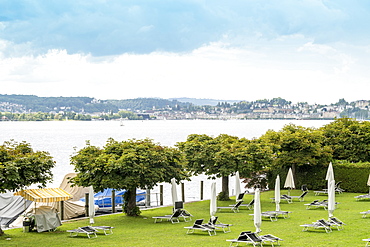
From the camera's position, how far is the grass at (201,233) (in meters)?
18.7

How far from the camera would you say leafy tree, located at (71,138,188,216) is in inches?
972

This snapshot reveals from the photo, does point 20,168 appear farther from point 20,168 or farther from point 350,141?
point 350,141

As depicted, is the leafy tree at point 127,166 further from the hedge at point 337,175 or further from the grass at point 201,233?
the hedge at point 337,175

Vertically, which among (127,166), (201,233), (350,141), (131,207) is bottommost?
(131,207)

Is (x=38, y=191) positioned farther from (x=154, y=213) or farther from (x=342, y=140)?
(x=342, y=140)

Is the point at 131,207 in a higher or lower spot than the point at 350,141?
lower

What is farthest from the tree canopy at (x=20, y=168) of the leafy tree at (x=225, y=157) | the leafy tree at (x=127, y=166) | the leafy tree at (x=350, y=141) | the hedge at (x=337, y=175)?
the leafy tree at (x=350, y=141)

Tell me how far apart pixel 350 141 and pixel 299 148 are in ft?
14.9

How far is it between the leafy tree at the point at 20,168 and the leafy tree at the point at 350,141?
80.5 feet

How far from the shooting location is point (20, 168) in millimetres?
19734

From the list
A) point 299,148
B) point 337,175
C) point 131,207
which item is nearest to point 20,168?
point 131,207

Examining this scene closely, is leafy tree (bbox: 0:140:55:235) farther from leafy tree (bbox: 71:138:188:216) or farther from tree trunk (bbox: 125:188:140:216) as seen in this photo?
tree trunk (bbox: 125:188:140:216)

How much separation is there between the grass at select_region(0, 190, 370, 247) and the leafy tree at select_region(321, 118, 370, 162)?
33.4ft

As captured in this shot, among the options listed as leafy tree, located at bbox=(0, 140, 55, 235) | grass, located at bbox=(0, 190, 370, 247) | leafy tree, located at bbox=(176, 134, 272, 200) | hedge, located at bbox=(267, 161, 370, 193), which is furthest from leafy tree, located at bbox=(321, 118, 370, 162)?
leafy tree, located at bbox=(0, 140, 55, 235)
